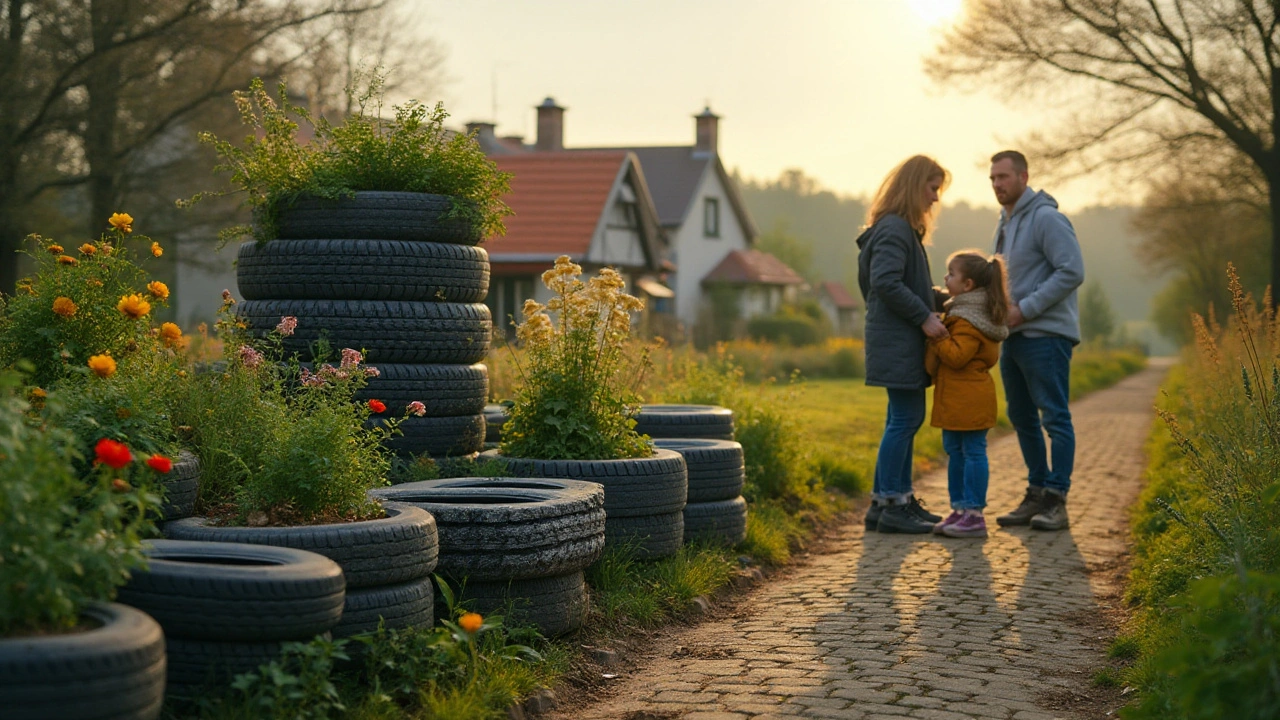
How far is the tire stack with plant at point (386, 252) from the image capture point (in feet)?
19.4

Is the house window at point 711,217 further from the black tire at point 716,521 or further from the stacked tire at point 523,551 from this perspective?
the stacked tire at point 523,551

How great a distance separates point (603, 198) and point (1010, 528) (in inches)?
Answer: 1111

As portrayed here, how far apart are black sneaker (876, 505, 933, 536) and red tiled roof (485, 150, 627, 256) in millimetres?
25838

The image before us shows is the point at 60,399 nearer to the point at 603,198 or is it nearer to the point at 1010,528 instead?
the point at 1010,528

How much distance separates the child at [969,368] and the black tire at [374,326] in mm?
3051

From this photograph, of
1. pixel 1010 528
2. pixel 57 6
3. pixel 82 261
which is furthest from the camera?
pixel 57 6

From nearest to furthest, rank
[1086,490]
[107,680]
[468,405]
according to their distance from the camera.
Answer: [107,680], [468,405], [1086,490]

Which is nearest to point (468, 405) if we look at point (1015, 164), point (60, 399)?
point (60, 399)

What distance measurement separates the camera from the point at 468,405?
6.19 meters

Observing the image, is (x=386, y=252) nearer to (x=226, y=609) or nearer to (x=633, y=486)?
(x=633, y=486)

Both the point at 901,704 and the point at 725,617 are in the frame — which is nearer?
the point at 901,704

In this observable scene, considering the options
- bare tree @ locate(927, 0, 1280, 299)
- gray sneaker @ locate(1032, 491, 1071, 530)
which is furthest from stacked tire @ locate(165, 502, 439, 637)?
bare tree @ locate(927, 0, 1280, 299)

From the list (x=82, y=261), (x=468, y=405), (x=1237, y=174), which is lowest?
(x=468, y=405)

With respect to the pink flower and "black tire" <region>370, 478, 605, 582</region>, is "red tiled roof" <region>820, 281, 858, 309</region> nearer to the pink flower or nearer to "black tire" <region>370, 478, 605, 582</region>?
the pink flower
